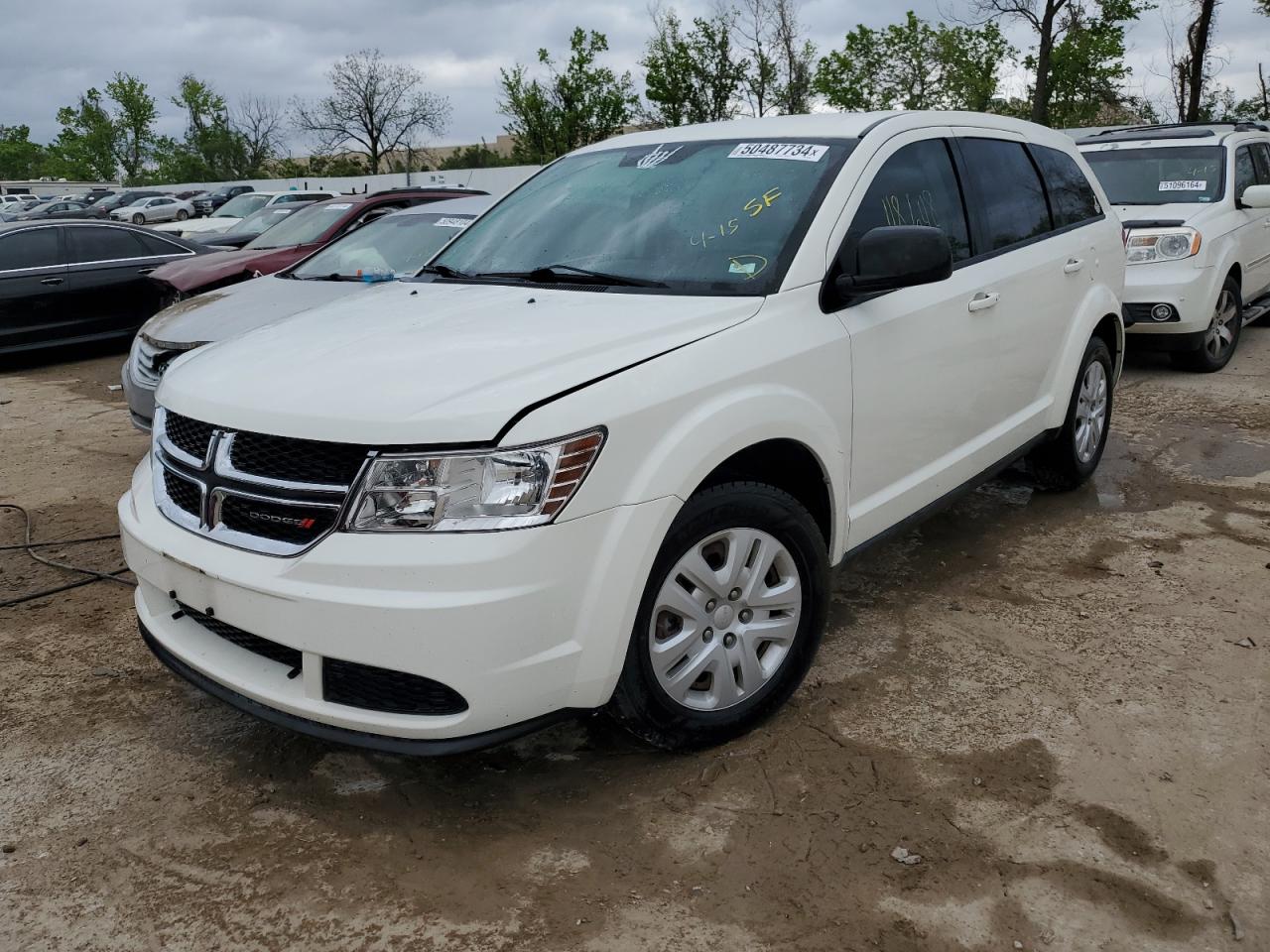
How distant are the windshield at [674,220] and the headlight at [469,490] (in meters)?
0.98

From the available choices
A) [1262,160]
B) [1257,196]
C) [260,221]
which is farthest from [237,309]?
[1262,160]

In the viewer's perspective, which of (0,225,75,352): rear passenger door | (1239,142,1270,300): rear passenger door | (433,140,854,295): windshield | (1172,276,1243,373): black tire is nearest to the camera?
(433,140,854,295): windshield

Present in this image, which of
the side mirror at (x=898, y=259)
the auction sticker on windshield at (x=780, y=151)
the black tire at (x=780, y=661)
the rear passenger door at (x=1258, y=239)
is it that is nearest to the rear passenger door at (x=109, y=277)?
the auction sticker on windshield at (x=780, y=151)

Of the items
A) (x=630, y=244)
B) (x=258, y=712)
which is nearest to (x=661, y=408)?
(x=630, y=244)

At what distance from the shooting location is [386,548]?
7.74ft

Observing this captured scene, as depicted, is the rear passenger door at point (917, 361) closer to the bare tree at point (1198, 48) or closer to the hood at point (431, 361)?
the hood at point (431, 361)

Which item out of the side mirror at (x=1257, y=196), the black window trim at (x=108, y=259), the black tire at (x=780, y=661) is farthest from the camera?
the black window trim at (x=108, y=259)

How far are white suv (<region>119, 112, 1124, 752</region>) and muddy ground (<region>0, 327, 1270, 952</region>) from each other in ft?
1.13

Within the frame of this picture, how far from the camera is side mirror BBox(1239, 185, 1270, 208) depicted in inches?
305

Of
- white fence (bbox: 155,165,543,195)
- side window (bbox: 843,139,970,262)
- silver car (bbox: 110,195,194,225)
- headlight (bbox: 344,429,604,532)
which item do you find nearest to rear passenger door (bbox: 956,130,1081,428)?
side window (bbox: 843,139,970,262)

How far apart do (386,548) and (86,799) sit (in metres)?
1.36

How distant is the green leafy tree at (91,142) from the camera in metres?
77.0

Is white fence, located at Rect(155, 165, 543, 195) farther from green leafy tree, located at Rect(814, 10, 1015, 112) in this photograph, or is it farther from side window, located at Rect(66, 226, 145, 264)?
side window, located at Rect(66, 226, 145, 264)

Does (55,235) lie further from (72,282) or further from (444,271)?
(444,271)
